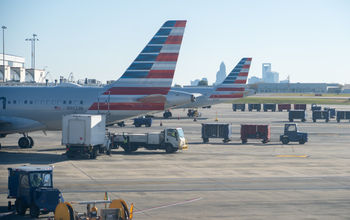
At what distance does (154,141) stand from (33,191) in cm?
2480

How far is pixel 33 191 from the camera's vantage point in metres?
25.4

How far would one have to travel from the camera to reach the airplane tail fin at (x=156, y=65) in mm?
49000

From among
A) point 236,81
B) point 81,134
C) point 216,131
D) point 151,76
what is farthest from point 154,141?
point 236,81

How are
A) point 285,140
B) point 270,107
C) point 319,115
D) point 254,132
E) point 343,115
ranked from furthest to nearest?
1. point 270,107
2. point 343,115
3. point 319,115
4. point 254,132
5. point 285,140

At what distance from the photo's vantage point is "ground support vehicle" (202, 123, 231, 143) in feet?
198

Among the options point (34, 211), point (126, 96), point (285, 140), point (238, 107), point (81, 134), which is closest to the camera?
point (34, 211)

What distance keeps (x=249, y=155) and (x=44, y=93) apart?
19.3 metres

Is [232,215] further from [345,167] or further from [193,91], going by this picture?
[193,91]

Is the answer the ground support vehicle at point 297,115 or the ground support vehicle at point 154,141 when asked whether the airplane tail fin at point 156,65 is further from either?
the ground support vehicle at point 297,115

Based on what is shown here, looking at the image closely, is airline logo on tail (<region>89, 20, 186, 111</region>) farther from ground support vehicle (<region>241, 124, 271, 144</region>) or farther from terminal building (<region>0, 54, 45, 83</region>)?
terminal building (<region>0, 54, 45, 83</region>)

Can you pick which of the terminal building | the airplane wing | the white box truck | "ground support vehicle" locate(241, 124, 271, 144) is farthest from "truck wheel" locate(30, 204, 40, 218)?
the terminal building

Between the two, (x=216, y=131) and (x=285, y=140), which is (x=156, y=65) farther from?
(x=285, y=140)

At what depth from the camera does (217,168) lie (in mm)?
41344

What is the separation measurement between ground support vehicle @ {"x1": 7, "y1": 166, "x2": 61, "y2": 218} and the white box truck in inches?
665
